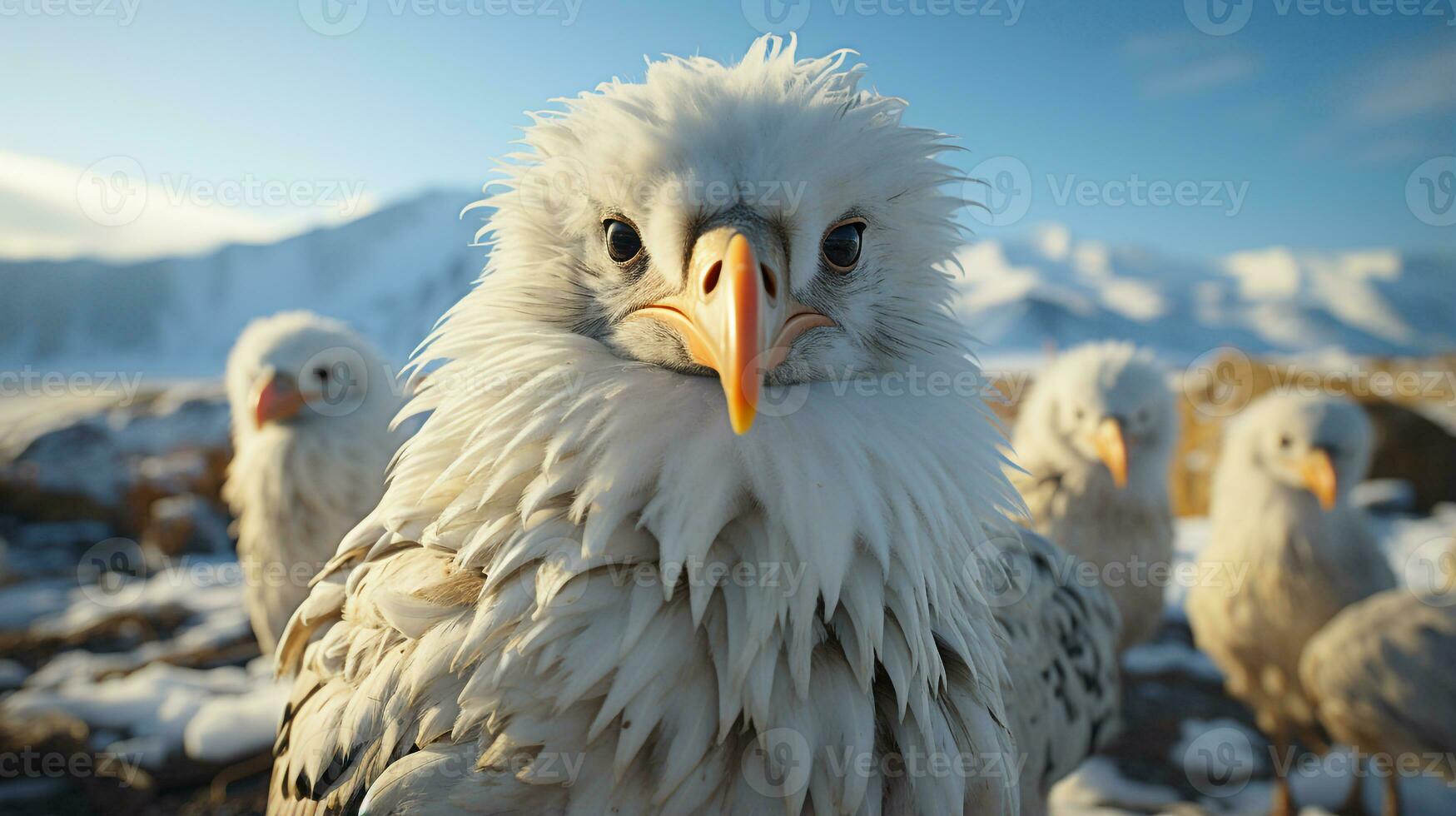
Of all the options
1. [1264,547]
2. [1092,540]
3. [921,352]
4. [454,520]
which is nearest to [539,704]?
[454,520]

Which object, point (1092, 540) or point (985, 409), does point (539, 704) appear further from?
point (1092, 540)

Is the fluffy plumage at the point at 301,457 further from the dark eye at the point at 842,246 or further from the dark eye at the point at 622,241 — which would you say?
the dark eye at the point at 842,246

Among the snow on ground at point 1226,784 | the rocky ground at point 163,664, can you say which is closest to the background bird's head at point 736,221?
the snow on ground at point 1226,784

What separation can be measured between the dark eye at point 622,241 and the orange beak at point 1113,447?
3.29 m

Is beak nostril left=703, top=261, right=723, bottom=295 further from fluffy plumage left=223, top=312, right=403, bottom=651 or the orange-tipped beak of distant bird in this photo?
fluffy plumage left=223, top=312, right=403, bottom=651

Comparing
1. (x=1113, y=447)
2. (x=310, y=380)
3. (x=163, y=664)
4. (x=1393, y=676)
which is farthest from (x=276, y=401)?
(x=1393, y=676)

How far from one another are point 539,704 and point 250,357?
3882 millimetres

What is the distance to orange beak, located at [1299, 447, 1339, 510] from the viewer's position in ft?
12.1

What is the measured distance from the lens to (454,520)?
4.31 ft

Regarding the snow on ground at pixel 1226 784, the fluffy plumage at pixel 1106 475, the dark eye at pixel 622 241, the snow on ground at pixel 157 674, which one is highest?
the dark eye at pixel 622 241

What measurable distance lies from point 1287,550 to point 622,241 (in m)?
4.44

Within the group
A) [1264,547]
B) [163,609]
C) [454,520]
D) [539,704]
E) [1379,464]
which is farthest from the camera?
[1379,464]

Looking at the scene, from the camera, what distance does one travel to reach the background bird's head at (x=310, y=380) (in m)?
3.77

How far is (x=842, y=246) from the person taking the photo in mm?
1421
